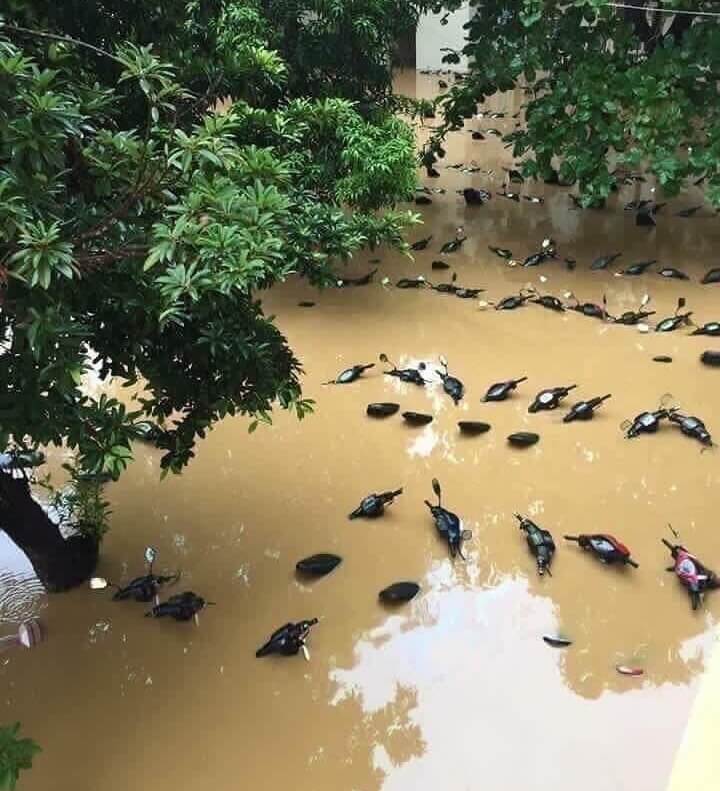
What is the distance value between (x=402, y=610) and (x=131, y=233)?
1449 millimetres

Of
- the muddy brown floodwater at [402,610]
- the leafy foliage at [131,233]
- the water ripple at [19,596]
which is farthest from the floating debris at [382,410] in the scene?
the water ripple at [19,596]

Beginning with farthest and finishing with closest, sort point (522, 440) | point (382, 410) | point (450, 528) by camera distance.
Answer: point (382, 410)
point (522, 440)
point (450, 528)

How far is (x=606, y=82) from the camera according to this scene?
4.50 meters

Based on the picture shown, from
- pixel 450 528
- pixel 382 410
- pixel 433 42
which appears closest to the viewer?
pixel 450 528

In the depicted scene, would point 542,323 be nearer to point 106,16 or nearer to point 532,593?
point 532,593

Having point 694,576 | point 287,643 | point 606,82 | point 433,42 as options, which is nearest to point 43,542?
point 287,643

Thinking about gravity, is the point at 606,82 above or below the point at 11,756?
above

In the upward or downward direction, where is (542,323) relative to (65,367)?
downward

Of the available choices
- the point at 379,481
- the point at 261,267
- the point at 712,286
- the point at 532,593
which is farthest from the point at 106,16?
the point at 712,286

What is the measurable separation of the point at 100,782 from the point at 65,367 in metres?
1.16

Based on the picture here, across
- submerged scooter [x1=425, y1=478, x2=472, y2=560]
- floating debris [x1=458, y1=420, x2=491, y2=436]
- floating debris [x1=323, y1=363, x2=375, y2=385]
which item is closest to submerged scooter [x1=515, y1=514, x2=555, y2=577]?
submerged scooter [x1=425, y1=478, x2=472, y2=560]

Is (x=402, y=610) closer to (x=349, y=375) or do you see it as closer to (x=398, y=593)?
(x=398, y=593)

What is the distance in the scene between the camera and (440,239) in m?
5.55

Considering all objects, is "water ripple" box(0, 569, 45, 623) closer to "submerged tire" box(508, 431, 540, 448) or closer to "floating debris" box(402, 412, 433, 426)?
"floating debris" box(402, 412, 433, 426)
